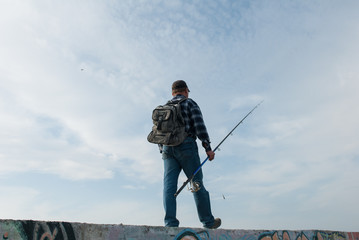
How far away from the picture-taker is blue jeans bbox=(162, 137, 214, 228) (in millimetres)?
4480

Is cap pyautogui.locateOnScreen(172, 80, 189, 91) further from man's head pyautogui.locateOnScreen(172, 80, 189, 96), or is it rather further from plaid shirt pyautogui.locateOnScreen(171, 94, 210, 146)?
plaid shirt pyautogui.locateOnScreen(171, 94, 210, 146)

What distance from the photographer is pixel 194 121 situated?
183 inches

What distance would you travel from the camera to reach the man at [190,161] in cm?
449

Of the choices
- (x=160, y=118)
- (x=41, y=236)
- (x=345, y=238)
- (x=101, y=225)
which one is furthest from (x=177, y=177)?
(x=345, y=238)

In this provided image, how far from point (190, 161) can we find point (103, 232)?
74.9 inches

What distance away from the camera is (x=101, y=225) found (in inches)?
113

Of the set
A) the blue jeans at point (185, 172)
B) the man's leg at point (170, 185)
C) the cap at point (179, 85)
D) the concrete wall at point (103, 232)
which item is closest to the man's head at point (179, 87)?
the cap at point (179, 85)

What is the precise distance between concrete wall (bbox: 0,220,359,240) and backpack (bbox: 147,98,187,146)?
1.37 m

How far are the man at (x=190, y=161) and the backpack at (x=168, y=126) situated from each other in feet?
0.29

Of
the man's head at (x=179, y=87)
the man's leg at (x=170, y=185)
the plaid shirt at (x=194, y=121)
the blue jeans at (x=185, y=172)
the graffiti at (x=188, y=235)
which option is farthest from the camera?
the man's head at (x=179, y=87)

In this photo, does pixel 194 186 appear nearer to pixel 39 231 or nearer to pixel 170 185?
pixel 170 185

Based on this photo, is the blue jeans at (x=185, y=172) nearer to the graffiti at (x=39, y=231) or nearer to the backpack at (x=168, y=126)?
the backpack at (x=168, y=126)

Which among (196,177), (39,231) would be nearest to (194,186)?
(196,177)

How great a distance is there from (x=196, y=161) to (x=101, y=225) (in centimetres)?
196
